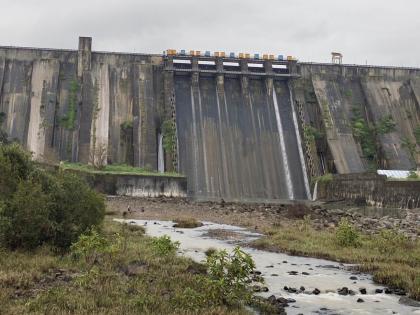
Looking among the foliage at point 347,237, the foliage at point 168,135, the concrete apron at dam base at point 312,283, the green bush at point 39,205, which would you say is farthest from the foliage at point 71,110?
the foliage at point 347,237

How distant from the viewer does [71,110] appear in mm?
50906

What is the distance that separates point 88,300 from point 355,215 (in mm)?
25719

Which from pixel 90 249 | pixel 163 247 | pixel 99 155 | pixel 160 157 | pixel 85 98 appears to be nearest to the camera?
pixel 90 249

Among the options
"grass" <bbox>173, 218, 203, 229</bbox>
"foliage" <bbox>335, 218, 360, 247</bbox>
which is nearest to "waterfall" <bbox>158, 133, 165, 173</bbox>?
"grass" <bbox>173, 218, 203, 229</bbox>

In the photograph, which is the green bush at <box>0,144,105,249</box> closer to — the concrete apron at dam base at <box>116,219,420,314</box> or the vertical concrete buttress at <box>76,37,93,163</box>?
the concrete apron at dam base at <box>116,219,420,314</box>

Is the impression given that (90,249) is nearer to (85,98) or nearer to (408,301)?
(408,301)

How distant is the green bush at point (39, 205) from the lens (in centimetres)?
1286

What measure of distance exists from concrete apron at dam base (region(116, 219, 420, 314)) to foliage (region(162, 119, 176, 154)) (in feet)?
94.7

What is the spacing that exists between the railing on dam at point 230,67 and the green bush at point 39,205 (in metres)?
39.1

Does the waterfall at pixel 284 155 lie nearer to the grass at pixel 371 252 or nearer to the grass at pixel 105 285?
the grass at pixel 371 252

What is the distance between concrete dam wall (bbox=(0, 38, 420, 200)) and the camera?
47.5 meters

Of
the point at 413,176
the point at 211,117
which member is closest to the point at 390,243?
the point at 413,176

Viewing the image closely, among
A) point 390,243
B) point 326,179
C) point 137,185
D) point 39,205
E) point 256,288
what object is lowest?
point 256,288

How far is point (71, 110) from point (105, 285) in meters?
43.9
